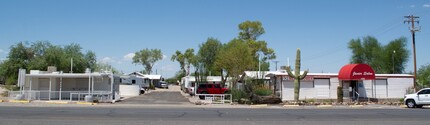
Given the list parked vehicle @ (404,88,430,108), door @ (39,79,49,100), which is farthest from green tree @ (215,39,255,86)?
parked vehicle @ (404,88,430,108)

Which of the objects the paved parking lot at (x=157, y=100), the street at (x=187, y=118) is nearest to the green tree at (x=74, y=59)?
the paved parking lot at (x=157, y=100)

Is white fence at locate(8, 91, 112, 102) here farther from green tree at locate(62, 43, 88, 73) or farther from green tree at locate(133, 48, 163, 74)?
green tree at locate(133, 48, 163, 74)

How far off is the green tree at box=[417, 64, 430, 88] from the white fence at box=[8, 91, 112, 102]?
33427 mm

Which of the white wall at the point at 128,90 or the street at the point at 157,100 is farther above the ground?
the white wall at the point at 128,90

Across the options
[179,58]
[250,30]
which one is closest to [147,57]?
[179,58]

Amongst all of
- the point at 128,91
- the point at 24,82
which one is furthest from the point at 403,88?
the point at 24,82

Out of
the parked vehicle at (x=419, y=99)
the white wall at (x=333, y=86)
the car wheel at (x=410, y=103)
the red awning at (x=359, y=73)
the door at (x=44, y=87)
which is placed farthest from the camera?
the white wall at (x=333, y=86)

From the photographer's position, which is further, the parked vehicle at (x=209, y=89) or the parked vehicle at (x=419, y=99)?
the parked vehicle at (x=209, y=89)

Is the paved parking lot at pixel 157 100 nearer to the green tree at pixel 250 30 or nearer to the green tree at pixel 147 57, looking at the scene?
the green tree at pixel 250 30

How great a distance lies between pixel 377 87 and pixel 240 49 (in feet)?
55.5

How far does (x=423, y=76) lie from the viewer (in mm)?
54062

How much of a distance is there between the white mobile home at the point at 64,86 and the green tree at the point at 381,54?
48.4m

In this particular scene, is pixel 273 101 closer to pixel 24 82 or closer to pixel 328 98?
pixel 328 98

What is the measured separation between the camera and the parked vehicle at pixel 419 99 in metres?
29.3
